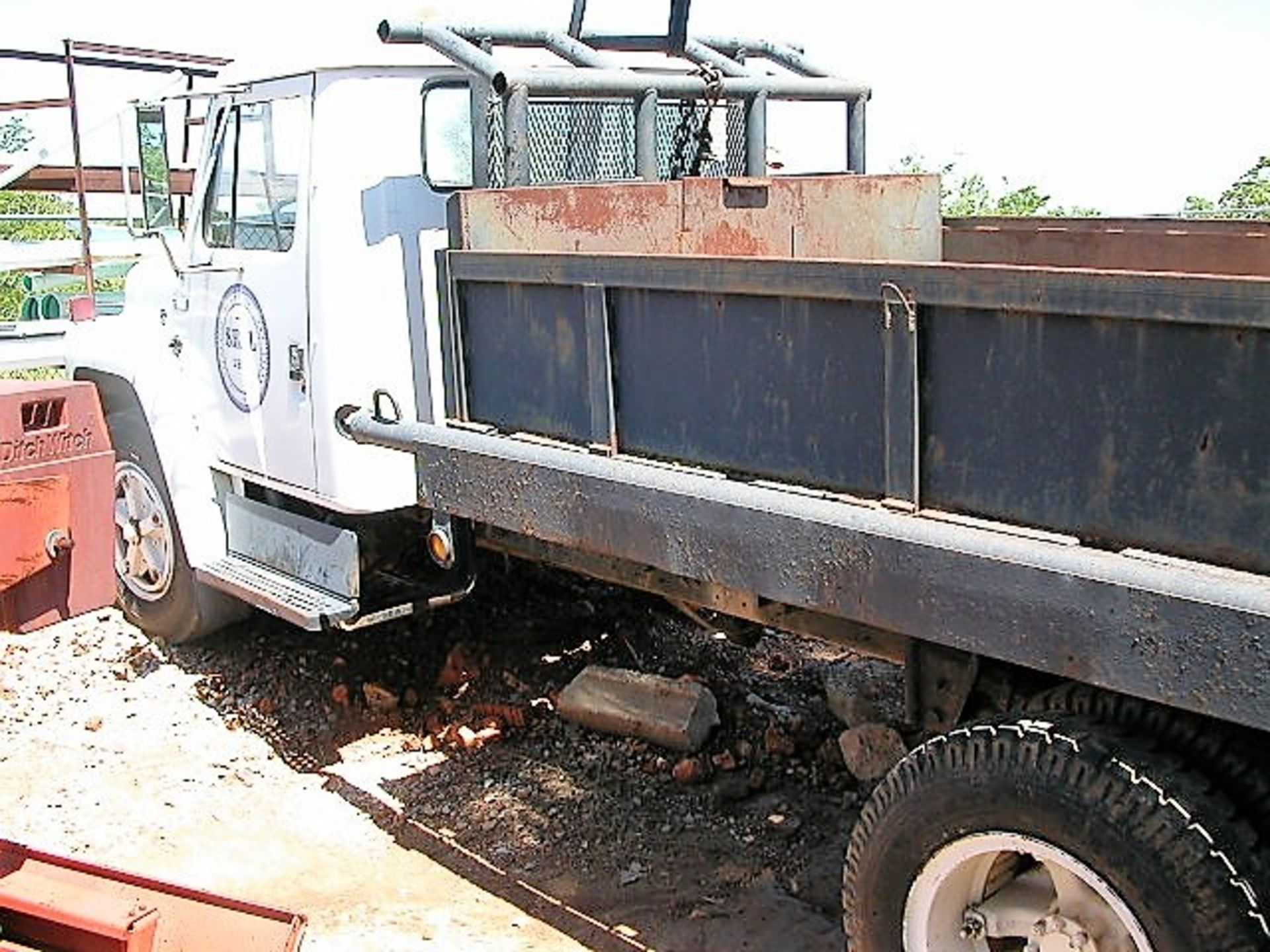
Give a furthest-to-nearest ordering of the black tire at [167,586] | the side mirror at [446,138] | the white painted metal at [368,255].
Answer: the black tire at [167,586], the side mirror at [446,138], the white painted metal at [368,255]

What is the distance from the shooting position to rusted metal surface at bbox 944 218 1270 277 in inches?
175

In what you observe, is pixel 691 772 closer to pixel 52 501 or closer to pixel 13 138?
pixel 52 501

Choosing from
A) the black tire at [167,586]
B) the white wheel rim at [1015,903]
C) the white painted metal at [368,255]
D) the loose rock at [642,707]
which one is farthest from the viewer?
the black tire at [167,586]

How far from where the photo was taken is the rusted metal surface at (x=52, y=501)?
123 inches

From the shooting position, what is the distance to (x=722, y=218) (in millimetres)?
4633

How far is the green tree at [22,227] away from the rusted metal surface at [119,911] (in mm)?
11657

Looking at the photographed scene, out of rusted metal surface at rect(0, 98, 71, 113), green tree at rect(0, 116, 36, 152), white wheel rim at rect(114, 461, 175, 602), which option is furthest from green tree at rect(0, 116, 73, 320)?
white wheel rim at rect(114, 461, 175, 602)

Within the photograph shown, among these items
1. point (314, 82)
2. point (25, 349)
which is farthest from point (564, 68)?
point (25, 349)

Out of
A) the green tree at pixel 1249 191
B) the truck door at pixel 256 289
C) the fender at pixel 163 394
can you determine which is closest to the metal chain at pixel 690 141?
the truck door at pixel 256 289

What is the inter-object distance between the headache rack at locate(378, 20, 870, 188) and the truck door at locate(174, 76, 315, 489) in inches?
27.8

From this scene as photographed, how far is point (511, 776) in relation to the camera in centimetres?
495

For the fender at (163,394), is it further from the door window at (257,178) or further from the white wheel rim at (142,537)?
the door window at (257,178)

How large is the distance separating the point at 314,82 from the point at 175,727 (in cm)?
236

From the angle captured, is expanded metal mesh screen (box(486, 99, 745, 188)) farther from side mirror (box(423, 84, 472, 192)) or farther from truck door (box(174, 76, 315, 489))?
truck door (box(174, 76, 315, 489))
